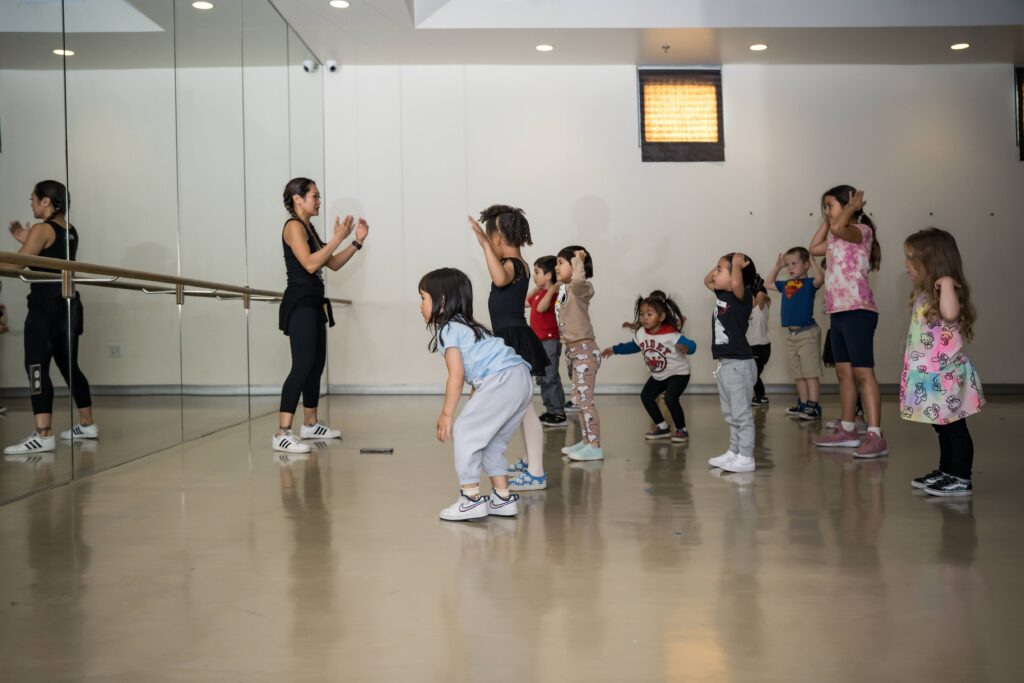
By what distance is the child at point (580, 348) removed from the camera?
409 cm

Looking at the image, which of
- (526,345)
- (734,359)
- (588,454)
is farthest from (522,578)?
(734,359)

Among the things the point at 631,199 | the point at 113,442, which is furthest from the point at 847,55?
the point at 113,442

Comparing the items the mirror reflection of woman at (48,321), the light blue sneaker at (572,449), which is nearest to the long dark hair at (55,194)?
the mirror reflection of woman at (48,321)

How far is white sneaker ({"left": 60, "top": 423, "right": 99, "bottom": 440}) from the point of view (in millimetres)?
3541

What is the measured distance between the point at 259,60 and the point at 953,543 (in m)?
5.26

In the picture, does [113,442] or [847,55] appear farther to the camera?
[847,55]

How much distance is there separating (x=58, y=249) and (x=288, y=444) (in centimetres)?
142

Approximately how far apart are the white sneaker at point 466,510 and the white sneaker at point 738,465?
4.32ft

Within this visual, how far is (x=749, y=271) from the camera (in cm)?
413

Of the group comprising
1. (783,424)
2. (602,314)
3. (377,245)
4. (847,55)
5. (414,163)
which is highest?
(847,55)

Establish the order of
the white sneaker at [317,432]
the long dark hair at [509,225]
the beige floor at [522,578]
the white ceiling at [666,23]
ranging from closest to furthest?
the beige floor at [522,578] < the long dark hair at [509,225] < the white sneaker at [317,432] < the white ceiling at [666,23]

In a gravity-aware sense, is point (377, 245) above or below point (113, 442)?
above

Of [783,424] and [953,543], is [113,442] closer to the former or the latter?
[953,543]

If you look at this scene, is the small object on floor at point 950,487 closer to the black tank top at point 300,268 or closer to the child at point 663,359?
the child at point 663,359
